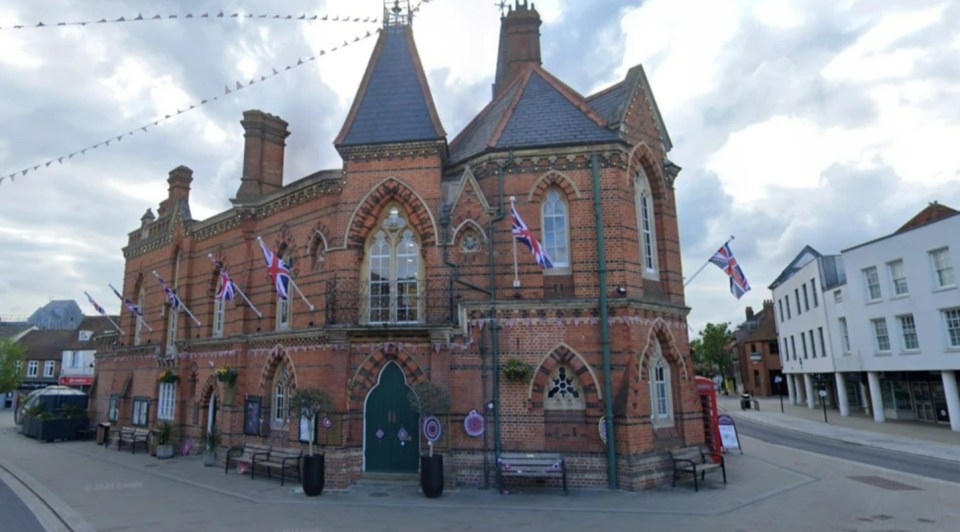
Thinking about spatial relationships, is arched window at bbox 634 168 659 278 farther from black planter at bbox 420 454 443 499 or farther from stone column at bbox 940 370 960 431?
stone column at bbox 940 370 960 431

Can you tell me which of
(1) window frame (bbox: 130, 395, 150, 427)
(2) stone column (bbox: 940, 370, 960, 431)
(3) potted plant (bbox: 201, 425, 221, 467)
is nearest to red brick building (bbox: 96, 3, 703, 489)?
(3) potted plant (bbox: 201, 425, 221, 467)

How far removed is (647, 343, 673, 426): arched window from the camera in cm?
1488

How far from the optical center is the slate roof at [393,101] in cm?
1636

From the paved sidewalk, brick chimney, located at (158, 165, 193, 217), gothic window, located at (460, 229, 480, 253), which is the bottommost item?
the paved sidewalk

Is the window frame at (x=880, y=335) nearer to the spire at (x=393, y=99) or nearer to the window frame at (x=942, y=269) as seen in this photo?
the window frame at (x=942, y=269)

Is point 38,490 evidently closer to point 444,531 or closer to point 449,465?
point 449,465

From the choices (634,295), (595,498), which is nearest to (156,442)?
(595,498)

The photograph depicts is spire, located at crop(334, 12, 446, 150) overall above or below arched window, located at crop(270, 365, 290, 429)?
above

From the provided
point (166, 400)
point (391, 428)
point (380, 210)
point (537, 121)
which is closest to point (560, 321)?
point (391, 428)

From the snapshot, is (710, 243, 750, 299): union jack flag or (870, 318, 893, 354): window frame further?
(870, 318, 893, 354): window frame

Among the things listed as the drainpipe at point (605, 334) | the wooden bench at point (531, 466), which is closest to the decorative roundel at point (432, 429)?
the wooden bench at point (531, 466)

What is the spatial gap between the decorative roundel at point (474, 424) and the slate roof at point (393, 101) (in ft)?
26.3

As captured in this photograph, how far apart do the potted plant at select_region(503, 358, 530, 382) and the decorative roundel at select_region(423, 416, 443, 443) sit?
2219 millimetres

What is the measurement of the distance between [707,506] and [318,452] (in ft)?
32.6
